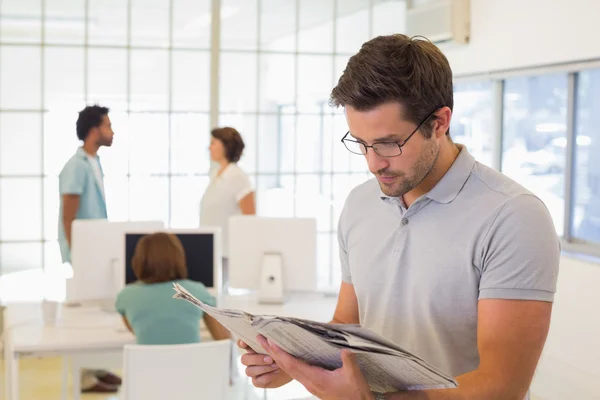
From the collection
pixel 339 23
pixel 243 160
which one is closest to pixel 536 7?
pixel 339 23

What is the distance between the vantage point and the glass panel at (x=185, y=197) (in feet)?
21.4

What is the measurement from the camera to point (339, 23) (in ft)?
20.9

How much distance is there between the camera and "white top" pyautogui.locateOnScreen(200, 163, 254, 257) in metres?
4.81

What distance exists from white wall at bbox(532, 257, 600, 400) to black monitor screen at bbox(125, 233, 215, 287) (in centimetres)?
220

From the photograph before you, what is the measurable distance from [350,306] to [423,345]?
0.81 ft

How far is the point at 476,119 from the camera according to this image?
635 centimetres

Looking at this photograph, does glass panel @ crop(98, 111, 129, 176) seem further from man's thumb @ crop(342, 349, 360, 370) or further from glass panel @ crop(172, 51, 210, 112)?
man's thumb @ crop(342, 349, 360, 370)

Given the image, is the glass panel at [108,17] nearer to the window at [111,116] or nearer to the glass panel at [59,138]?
the window at [111,116]

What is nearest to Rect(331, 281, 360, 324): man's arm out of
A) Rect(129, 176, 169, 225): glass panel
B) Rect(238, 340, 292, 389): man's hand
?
Rect(238, 340, 292, 389): man's hand

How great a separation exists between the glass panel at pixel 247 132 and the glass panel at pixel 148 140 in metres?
0.52

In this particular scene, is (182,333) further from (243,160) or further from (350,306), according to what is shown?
(243,160)

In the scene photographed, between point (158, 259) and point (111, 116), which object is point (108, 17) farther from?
point (158, 259)

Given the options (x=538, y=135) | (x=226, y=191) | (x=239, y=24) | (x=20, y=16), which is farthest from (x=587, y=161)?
(x=20, y=16)

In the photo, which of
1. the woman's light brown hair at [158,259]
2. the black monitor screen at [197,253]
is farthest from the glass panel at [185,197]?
the woman's light brown hair at [158,259]
